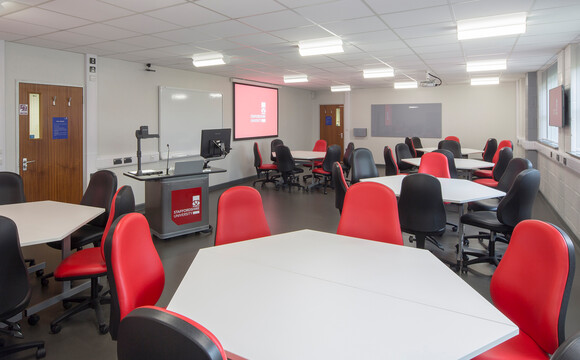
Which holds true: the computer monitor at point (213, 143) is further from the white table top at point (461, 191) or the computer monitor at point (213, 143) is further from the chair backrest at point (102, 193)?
the white table top at point (461, 191)

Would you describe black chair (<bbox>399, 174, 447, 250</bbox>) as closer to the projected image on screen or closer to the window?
the window

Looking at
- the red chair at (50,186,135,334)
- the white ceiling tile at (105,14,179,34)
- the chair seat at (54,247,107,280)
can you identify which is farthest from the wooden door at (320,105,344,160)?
the chair seat at (54,247,107,280)

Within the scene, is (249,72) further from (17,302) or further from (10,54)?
(17,302)

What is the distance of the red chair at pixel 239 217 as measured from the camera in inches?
104

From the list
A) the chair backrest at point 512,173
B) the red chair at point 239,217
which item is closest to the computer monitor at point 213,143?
the red chair at point 239,217

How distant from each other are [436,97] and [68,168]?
391 inches

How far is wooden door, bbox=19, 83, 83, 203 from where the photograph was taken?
203 inches

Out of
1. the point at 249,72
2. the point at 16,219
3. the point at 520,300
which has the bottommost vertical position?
the point at 520,300

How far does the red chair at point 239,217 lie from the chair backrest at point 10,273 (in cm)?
117

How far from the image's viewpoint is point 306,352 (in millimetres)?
1209

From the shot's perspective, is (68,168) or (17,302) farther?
(68,168)

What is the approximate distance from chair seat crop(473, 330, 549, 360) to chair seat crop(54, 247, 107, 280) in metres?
2.43

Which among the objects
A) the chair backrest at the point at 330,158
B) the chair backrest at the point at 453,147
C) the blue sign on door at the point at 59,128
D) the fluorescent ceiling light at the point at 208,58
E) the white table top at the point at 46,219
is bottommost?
the white table top at the point at 46,219

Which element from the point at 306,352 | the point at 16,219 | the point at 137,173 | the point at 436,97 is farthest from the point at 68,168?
the point at 436,97
